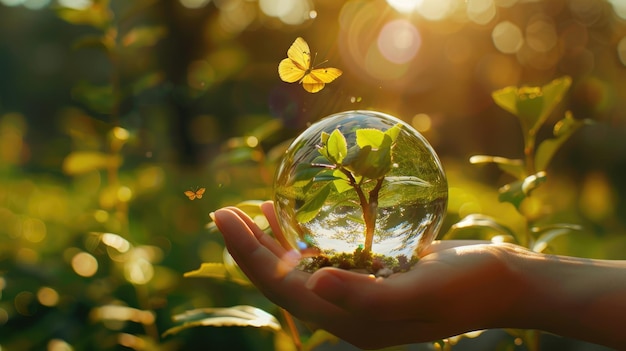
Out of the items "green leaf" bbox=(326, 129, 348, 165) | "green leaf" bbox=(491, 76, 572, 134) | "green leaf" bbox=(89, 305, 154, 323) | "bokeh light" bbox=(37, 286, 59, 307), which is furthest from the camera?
"bokeh light" bbox=(37, 286, 59, 307)

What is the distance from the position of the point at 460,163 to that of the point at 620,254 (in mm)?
3307

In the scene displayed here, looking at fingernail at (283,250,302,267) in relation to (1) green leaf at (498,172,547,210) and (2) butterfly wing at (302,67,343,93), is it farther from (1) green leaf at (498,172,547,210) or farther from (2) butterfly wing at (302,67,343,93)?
(1) green leaf at (498,172,547,210)

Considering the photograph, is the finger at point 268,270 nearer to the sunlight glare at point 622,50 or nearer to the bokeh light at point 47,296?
the bokeh light at point 47,296

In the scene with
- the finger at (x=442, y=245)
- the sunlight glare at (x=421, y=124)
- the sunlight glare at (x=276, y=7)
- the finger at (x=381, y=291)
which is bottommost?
the finger at (x=381, y=291)

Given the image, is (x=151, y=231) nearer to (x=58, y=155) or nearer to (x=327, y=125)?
(x=58, y=155)

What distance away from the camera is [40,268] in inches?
116

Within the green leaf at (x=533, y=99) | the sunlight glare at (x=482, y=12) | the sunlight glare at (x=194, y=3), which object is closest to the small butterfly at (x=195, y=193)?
the green leaf at (x=533, y=99)

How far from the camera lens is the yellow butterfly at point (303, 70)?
1.44 meters

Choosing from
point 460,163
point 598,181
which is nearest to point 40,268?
point 460,163

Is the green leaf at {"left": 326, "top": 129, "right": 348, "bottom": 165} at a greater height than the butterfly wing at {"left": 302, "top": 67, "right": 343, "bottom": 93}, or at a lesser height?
lesser

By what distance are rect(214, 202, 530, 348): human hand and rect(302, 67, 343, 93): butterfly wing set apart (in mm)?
374

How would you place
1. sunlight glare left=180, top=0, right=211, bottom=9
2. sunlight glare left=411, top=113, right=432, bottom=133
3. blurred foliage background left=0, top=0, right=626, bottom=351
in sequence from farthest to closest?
1. sunlight glare left=180, top=0, right=211, bottom=9
2. sunlight glare left=411, top=113, right=432, bottom=133
3. blurred foliage background left=0, top=0, right=626, bottom=351

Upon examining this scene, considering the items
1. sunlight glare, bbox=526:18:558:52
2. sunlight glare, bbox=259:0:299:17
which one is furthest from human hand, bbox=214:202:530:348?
sunlight glare, bbox=526:18:558:52

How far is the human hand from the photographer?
1.18 meters
